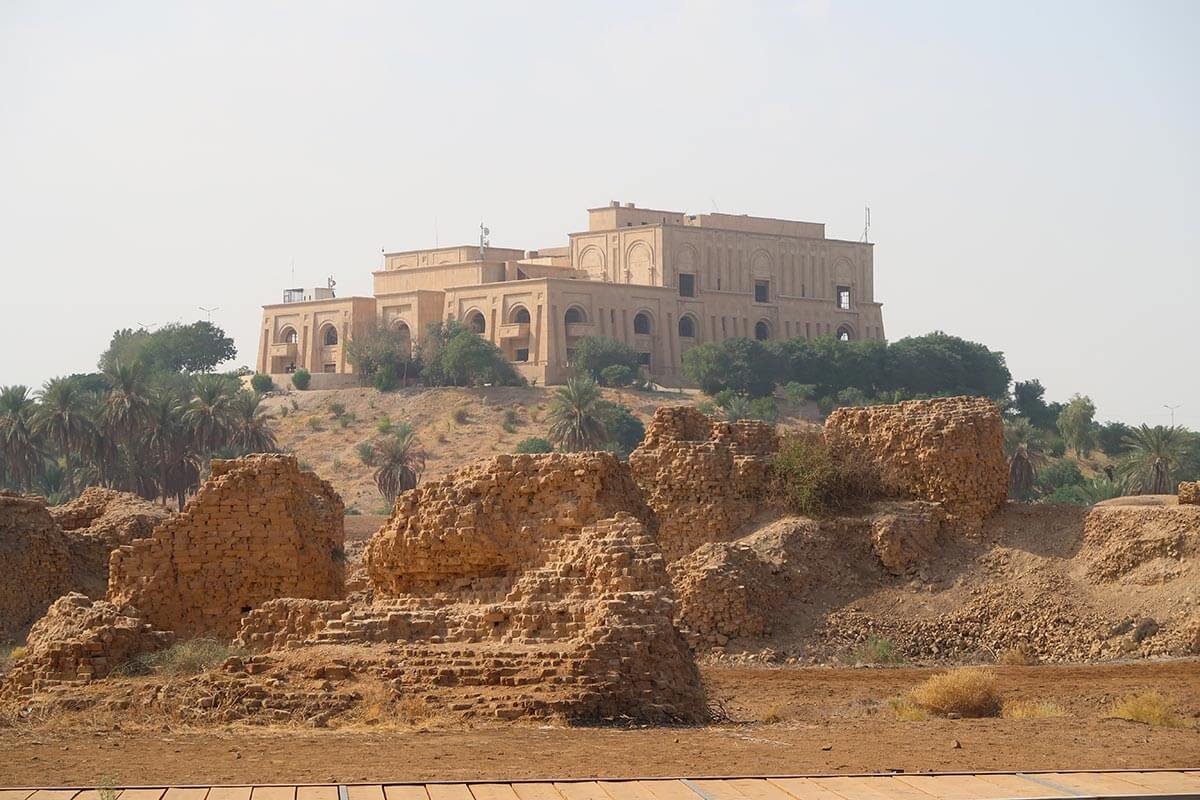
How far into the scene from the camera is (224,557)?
22.0m

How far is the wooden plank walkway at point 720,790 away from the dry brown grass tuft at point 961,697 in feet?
22.2

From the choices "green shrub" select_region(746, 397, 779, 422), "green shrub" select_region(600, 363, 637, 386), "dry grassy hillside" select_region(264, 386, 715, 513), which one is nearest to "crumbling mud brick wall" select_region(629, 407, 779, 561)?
"dry grassy hillside" select_region(264, 386, 715, 513)

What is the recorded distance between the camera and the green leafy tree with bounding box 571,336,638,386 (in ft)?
333

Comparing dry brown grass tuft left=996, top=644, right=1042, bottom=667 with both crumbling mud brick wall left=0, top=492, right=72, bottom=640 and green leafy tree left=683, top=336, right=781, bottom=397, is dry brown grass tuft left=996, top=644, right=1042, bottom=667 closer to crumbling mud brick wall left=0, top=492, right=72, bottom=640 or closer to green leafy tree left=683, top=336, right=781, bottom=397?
crumbling mud brick wall left=0, top=492, right=72, bottom=640

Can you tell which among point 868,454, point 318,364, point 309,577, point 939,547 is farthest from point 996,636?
point 318,364

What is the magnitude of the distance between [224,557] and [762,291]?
94.5m

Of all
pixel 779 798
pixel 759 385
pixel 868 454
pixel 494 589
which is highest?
pixel 759 385

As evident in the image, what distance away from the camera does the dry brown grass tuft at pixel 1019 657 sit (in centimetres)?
2847

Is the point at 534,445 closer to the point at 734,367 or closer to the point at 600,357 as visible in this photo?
the point at 600,357

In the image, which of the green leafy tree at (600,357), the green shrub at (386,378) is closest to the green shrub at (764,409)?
the green leafy tree at (600,357)

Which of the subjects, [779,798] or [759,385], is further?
[759,385]

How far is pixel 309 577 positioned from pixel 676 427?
39.0 feet

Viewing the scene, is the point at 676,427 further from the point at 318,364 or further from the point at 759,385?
the point at 318,364

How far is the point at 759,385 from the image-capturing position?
101m
